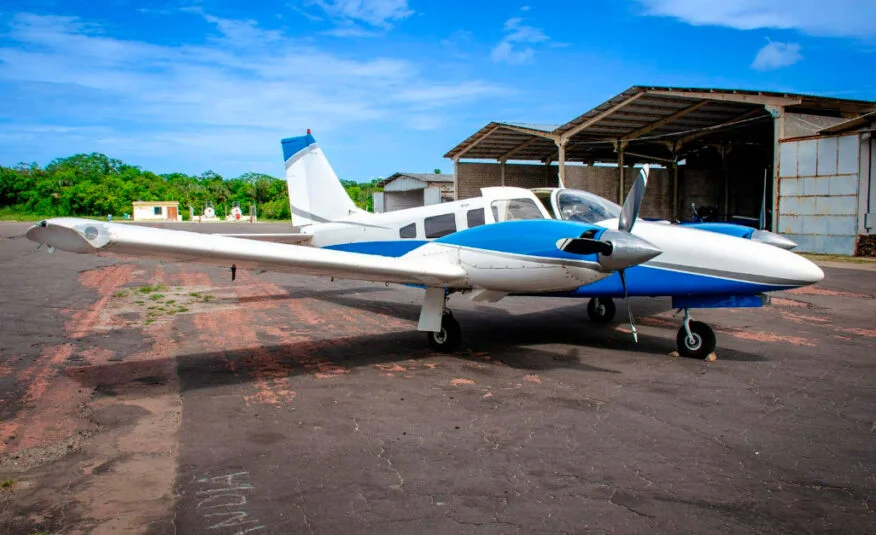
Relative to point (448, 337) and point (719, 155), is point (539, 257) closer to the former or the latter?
point (448, 337)

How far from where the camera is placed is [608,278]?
7.59m

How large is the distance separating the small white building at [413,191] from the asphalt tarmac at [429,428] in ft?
118

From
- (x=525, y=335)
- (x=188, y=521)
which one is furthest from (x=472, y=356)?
(x=188, y=521)

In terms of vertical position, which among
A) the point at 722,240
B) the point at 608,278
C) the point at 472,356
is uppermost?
the point at 722,240

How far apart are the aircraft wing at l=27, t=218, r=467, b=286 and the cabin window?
4.37 feet

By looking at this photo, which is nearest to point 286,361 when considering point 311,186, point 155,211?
point 311,186

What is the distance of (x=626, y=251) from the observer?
648cm

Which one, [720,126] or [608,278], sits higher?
[720,126]

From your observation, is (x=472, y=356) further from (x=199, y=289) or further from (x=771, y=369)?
(x=199, y=289)

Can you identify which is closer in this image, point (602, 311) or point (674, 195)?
point (602, 311)

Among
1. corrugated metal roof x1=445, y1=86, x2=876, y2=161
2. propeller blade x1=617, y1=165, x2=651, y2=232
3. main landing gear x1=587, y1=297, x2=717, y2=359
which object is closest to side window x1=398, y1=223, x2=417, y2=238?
propeller blade x1=617, y1=165, x2=651, y2=232

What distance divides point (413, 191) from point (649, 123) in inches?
962

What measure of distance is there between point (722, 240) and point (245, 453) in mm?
6055

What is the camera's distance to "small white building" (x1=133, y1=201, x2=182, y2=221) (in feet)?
280
